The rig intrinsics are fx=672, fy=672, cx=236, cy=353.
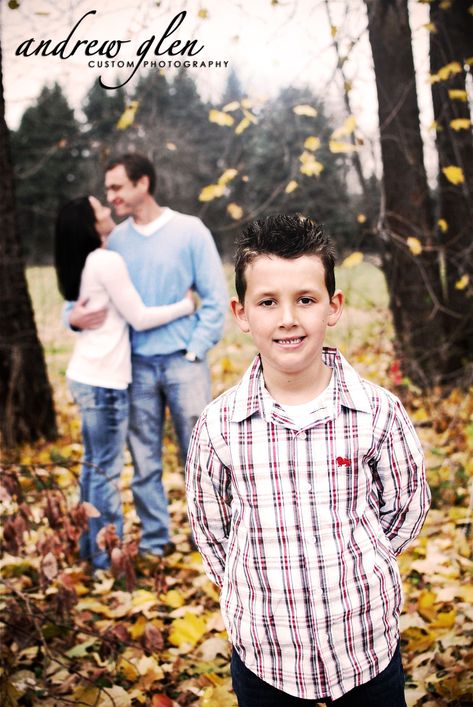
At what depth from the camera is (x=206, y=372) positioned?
11.6 ft

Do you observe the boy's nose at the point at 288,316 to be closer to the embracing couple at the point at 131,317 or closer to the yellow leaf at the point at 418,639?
the yellow leaf at the point at 418,639

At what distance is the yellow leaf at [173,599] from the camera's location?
310 centimetres

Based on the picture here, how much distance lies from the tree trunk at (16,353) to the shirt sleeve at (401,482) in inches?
149

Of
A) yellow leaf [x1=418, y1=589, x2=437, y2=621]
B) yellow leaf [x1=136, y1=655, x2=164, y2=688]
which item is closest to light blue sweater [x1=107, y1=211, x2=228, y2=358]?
yellow leaf [x1=136, y1=655, x2=164, y2=688]

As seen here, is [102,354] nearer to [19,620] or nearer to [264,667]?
[19,620]

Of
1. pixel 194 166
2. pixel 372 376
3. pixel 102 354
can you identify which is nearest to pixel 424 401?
pixel 372 376

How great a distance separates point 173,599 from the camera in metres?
3.12

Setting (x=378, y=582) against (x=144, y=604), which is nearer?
(x=378, y=582)

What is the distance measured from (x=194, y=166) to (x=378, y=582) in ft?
23.0

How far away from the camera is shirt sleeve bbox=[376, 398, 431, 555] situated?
1.52m

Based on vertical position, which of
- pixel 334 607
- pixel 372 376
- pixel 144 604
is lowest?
pixel 144 604

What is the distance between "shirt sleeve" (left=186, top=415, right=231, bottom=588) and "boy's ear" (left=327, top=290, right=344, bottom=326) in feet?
1.25

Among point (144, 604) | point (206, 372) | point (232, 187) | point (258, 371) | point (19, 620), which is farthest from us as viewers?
point (232, 187)

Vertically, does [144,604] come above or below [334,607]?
below
